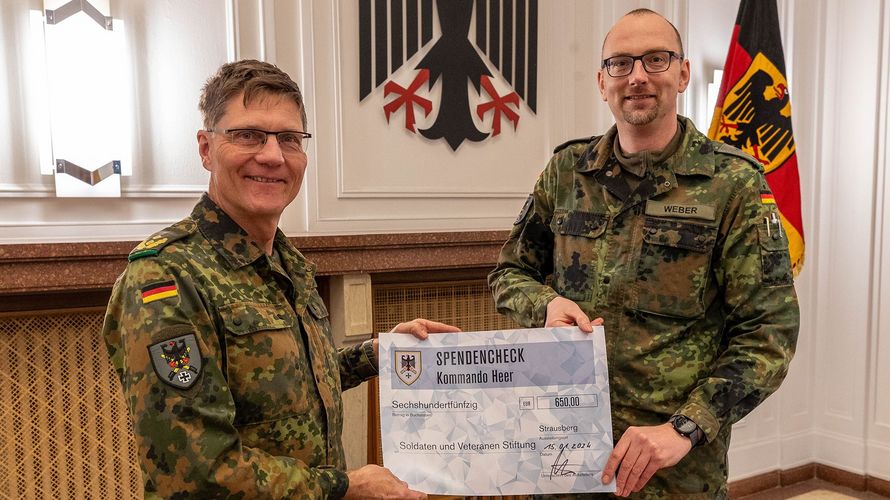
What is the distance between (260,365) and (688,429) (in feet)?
2.50

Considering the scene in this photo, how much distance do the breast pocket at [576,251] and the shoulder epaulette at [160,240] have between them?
0.82 m

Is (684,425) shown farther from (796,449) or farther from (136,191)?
(796,449)

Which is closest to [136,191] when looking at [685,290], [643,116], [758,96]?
[643,116]

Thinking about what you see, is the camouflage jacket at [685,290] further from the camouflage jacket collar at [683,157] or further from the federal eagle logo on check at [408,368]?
the federal eagle logo on check at [408,368]

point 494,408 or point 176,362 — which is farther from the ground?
point 176,362

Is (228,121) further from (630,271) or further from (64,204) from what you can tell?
(64,204)

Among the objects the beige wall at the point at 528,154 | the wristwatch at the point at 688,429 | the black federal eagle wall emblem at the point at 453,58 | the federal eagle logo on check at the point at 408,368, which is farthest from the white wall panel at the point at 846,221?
the federal eagle logo on check at the point at 408,368

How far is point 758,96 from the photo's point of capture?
3.05m

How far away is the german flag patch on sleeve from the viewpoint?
987 millimetres

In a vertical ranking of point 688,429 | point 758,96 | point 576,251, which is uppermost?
point 758,96

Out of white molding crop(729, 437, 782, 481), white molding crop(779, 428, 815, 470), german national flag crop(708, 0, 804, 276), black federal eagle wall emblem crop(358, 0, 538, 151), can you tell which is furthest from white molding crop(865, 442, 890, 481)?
black federal eagle wall emblem crop(358, 0, 538, 151)

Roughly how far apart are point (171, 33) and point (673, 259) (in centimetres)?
188

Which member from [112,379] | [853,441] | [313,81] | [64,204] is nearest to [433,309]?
[313,81]

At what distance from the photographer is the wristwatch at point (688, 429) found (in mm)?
1219
